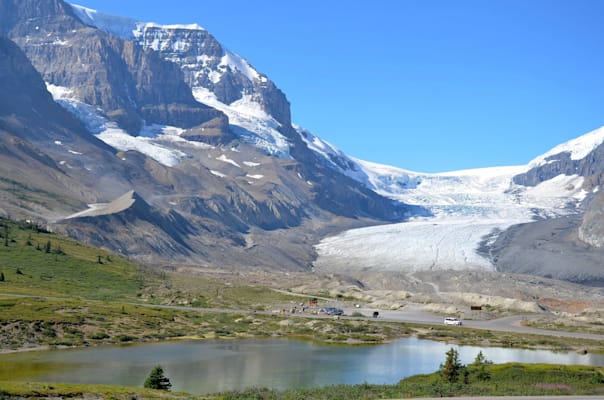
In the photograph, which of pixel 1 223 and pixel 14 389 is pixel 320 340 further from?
pixel 1 223

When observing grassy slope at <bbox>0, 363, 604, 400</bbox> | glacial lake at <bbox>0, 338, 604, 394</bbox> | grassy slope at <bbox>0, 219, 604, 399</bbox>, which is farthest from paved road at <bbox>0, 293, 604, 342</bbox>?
grassy slope at <bbox>0, 363, 604, 400</bbox>

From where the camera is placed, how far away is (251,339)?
85.6 m

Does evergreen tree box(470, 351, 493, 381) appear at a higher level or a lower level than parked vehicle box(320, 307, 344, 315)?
lower

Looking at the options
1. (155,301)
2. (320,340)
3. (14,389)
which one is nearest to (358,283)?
(155,301)

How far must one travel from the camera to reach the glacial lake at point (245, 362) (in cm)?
5653

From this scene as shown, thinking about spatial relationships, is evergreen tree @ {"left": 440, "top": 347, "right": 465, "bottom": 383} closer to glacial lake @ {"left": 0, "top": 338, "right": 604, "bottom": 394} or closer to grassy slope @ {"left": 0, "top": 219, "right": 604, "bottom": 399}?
grassy slope @ {"left": 0, "top": 219, "right": 604, "bottom": 399}

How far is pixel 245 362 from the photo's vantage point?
6719cm

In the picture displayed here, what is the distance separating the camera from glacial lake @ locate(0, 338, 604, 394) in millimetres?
56531

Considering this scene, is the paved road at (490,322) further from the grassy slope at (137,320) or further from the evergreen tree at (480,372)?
the evergreen tree at (480,372)

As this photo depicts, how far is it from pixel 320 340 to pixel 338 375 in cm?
2608

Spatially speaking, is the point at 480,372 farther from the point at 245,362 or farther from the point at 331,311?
the point at 331,311

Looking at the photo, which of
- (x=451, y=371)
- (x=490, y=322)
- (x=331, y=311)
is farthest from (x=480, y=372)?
(x=331, y=311)

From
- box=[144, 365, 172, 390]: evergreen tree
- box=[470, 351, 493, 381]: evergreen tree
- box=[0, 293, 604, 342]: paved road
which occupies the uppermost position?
box=[0, 293, 604, 342]: paved road

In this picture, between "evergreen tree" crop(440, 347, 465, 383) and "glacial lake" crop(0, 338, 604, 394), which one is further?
"glacial lake" crop(0, 338, 604, 394)
